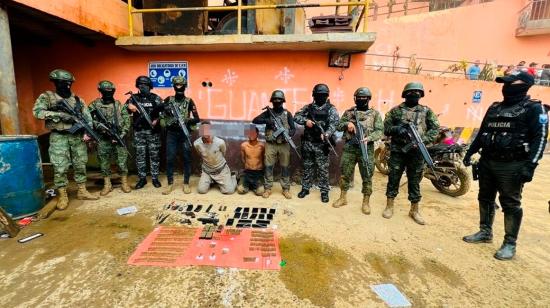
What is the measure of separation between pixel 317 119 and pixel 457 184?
10.0 ft

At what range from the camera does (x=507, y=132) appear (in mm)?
3125

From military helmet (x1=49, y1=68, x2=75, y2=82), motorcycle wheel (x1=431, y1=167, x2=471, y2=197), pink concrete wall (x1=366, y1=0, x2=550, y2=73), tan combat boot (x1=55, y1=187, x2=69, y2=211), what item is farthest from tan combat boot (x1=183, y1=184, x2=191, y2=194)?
pink concrete wall (x1=366, y1=0, x2=550, y2=73)

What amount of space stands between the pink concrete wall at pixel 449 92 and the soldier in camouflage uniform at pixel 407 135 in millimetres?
6215

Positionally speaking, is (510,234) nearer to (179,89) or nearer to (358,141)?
(358,141)

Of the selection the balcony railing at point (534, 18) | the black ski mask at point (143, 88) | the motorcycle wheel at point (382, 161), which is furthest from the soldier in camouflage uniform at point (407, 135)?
the balcony railing at point (534, 18)

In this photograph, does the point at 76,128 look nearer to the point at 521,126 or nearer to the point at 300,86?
the point at 300,86

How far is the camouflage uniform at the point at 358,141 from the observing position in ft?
14.3

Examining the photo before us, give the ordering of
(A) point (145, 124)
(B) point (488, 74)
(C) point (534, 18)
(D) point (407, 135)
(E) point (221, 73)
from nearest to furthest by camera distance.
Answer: (D) point (407, 135) < (A) point (145, 124) < (E) point (221, 73) < (B) point (488, 74) < (C) point (534, 18)

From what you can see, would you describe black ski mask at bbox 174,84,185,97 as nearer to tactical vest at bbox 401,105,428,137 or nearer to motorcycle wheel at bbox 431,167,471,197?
tactical vest at bbox 401,105,428,137

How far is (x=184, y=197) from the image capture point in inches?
190

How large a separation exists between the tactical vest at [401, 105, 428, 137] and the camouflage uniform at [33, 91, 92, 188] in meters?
4.92

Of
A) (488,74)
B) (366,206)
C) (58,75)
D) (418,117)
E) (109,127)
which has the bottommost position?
(366,206)

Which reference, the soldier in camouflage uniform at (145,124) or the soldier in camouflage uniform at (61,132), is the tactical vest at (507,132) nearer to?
the soldier in camouflage uniform at (145,124)

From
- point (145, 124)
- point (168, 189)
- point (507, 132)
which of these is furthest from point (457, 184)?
point (145, 124)
